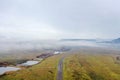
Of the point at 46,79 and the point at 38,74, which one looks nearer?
the point at 46,79

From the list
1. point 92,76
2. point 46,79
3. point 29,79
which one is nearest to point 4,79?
point 29,79

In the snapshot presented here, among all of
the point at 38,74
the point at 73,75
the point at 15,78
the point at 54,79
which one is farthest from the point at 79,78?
the point at 15,78

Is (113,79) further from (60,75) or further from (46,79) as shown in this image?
(46,79)

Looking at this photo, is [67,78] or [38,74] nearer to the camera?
[67,78]

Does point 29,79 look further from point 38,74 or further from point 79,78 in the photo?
point 79,78

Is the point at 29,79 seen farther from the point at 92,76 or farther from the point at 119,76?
the point at 119,76

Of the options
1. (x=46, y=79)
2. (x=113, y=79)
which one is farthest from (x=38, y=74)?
(x=113, y=79)

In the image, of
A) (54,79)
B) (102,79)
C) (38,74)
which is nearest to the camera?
(54,79)

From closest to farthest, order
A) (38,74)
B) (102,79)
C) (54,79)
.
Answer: (54,79)
(102,79)
(38,74)
